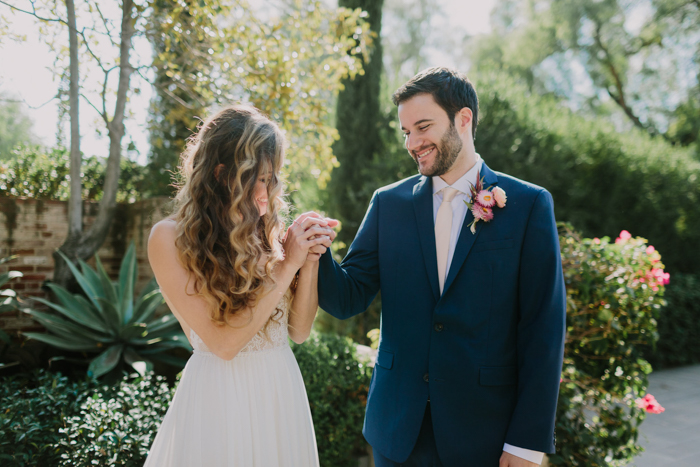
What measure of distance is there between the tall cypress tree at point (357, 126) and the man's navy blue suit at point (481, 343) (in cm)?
521

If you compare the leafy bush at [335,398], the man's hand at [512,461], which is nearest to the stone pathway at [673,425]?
the leafy bush at [335,398]

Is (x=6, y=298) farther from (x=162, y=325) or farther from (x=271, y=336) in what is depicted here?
(x=271, y=336)

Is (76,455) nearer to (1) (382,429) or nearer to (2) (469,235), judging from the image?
(1) (382,429)

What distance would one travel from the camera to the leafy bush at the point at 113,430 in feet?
8.26

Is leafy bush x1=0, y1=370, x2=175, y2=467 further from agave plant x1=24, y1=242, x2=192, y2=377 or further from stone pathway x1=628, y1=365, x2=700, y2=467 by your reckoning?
stone pathway x1=628, y1=365, x2=700, y2=467

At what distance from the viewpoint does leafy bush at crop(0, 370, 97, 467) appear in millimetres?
2482

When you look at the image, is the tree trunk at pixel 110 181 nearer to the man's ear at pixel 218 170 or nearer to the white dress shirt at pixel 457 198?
the man's ear at pixel 218 170

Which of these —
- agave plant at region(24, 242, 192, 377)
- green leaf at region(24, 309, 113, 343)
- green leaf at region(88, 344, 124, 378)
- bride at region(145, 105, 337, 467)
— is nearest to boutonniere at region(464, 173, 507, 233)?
bride at region(145, 105, 337, 467)

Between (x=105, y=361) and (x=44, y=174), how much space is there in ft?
7.47

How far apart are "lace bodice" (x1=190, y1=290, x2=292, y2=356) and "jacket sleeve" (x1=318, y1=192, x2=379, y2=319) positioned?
16cm

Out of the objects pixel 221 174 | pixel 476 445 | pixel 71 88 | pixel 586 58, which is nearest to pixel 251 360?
pixel 221 174

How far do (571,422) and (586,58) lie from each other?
606 inches

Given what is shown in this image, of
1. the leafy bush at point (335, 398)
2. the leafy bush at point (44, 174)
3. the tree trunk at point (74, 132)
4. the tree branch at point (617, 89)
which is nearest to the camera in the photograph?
the leafy bush at point (335, 398)

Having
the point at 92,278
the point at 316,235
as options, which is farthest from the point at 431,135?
the point at 92,278
